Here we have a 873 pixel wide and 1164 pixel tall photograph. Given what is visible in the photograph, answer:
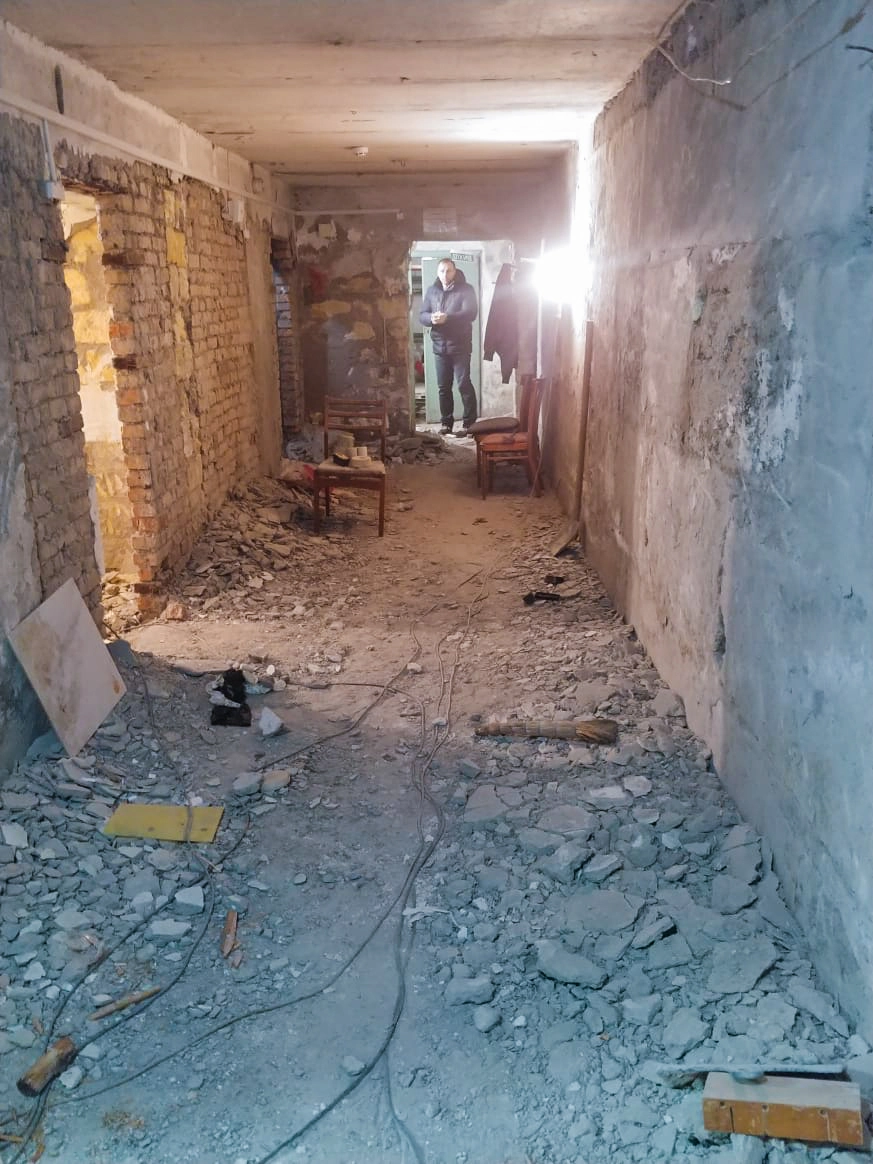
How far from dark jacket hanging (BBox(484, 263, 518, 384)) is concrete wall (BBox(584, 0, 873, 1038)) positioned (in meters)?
4.82

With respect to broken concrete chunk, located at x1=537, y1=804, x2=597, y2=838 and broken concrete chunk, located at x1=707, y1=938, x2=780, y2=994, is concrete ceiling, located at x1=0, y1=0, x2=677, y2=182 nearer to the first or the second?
broken concrete chunk, located at x1=537, y1=804, x2=597, y2=838

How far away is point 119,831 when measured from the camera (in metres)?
2.98

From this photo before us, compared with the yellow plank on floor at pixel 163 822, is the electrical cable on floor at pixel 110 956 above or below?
below

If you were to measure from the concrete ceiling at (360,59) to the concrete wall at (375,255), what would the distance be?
116 inches

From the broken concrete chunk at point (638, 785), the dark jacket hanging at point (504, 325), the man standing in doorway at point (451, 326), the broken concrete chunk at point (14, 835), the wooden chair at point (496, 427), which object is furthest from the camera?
the man standing in doorway at point (451, 326)

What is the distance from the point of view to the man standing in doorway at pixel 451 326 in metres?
9.57

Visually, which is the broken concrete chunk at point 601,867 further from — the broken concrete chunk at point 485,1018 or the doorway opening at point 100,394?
the doorway opening at point 100,394

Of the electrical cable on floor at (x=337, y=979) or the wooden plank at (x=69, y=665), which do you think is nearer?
the electrical cable on floor at (x=337, y=979)

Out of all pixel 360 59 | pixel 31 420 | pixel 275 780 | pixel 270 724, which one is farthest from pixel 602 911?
pixel 360 59

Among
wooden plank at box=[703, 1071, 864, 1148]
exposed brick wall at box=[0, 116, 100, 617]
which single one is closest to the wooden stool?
exposed brick wall at box=[0, 116, 100, 617]

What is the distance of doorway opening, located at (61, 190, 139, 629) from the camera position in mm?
4898

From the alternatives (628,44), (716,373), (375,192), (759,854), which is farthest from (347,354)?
(759,854)

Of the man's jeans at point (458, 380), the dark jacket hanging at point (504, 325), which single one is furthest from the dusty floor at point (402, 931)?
the man's jeans at point (458, 380)

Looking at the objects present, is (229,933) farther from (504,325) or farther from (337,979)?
Result: (504,325)
